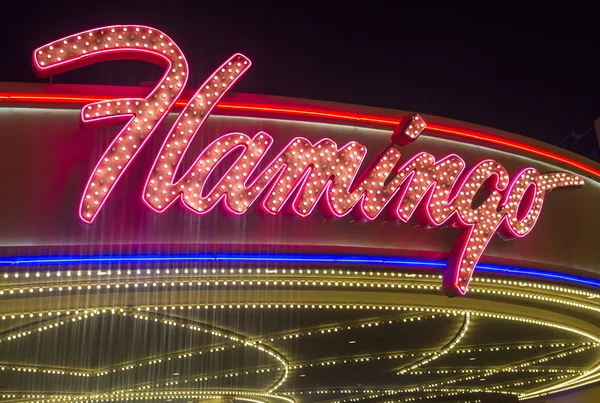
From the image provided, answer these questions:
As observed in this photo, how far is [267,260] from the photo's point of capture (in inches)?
374

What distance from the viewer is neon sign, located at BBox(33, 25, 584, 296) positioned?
894cm

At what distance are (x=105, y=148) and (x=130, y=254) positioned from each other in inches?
69.6

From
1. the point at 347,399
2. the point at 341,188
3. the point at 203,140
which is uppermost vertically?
the point at 203,140

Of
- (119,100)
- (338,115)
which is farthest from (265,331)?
(119,100)

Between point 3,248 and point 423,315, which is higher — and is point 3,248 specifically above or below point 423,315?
above

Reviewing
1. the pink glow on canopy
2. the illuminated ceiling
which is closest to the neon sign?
the pink glow on canopy

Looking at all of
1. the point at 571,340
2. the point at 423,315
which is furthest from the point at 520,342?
the point at 423,315

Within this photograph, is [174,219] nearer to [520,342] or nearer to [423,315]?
[423,315]

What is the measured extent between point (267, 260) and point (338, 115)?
288 cm

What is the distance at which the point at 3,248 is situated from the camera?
858 cm

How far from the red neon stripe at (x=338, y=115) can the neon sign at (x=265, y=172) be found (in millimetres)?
556

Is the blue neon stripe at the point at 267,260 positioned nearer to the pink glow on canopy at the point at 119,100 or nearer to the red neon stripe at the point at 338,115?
the pink glow on canopy at the point at 119,100

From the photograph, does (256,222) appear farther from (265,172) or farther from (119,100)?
(119,100)

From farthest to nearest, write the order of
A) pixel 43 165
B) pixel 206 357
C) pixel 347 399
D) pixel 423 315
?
pixel 347 399 < pixel 206 357 < pixel 423 315 < pixel 43 165
